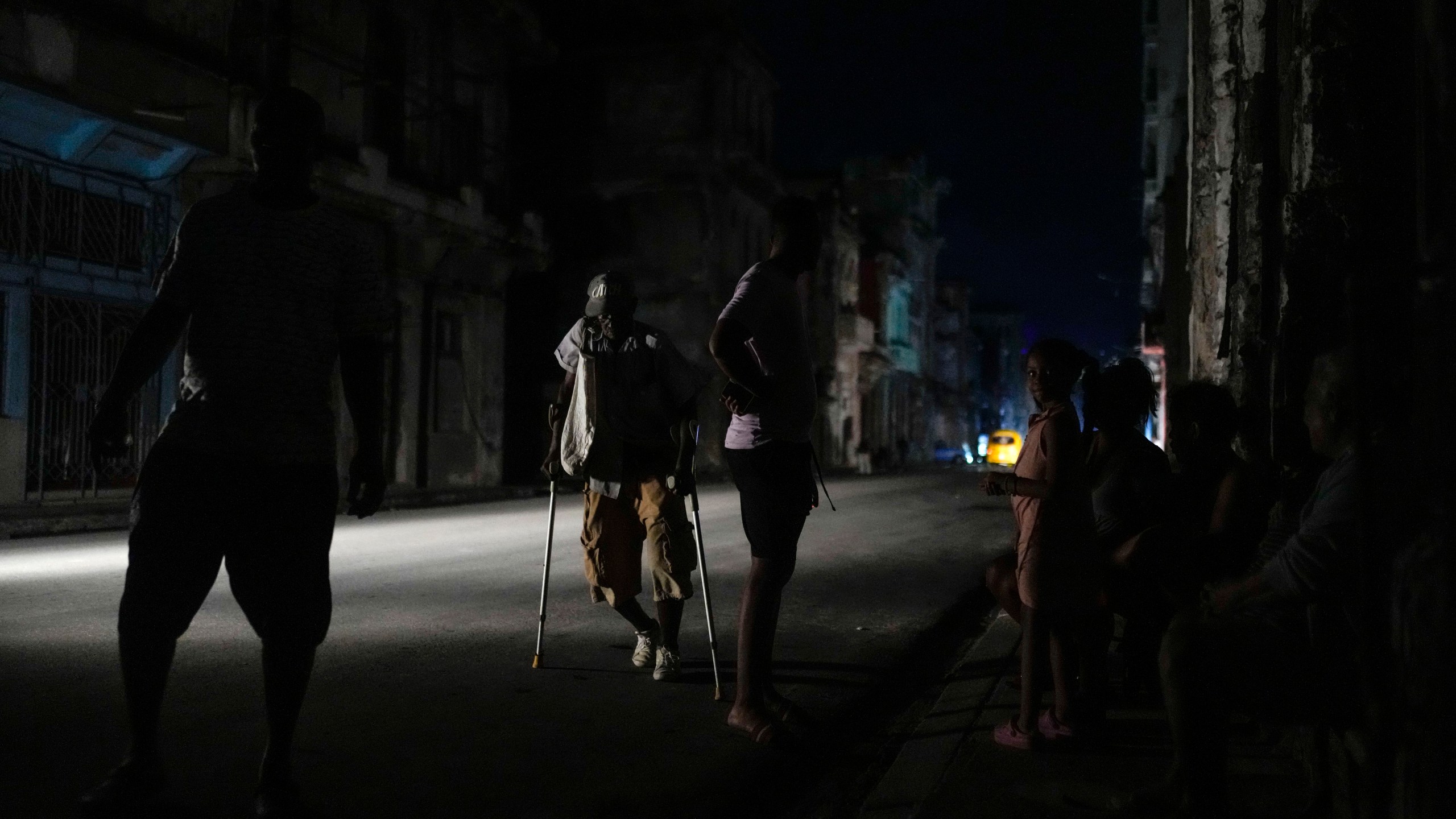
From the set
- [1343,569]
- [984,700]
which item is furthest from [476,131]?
[1343,569]

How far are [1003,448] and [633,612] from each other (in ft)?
172

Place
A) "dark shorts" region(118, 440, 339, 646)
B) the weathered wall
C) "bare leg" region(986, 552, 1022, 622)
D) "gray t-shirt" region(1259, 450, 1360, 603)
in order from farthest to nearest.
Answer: "bare leg" region(986, 552, 1022, 622)
"dark shorts" region(118, 440, 339, 646)
"gray t-shirt" region(1259, 450, 1360, 603)
the weathered wall

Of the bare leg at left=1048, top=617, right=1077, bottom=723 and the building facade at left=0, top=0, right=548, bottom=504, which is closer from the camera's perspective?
the bare leg at left=1048, top=617, right=1077, bottom=723

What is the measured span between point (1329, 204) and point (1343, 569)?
2.23 m

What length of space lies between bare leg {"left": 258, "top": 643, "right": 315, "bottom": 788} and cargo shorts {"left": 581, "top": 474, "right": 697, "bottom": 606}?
2229 millimetres

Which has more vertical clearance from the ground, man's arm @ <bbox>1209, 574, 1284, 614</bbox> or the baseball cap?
the baseball cap

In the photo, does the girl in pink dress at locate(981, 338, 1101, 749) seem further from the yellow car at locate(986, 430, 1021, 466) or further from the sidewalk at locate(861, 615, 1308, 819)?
the yellow car at locate(986, 430, 1021, 466)

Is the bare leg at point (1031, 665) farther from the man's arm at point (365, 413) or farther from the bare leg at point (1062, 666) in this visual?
the man's arm at point (365, 413)

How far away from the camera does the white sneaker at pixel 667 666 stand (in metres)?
5.61

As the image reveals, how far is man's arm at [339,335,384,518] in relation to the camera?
144 inches

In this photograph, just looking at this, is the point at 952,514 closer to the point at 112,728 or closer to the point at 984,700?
the point at 984,700

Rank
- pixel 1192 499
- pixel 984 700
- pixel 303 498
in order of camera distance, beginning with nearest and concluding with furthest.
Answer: pixel 303 498 < pixel 1192 499 < pixel 984 700

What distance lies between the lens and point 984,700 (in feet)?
17.6

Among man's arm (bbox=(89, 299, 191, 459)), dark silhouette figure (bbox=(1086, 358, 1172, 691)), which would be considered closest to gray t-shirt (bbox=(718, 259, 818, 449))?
dark silhouette figure (bbox=(1086, 358, 1172, 691))
